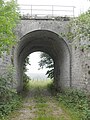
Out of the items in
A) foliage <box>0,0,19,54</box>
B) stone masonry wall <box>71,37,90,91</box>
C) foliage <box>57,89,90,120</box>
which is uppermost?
foliage <box>0,0,19,54</box>

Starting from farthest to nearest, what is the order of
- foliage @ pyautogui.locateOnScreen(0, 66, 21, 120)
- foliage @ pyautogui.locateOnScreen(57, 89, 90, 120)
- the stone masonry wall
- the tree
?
the tree
the stone masonry wall
foliage @ pyautogui.locateOnScreen(57, 89, 90, 120)
foliage @ pyautogui.locateOnScreen(0, 66, 21, 120)

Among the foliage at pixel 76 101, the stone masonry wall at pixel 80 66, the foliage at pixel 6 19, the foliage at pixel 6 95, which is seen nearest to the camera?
the foliage at pixel 6 19

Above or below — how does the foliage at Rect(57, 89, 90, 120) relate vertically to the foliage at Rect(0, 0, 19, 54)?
below

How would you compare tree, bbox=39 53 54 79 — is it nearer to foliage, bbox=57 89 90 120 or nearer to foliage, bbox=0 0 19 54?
foliage, bbox=57 89 90 120

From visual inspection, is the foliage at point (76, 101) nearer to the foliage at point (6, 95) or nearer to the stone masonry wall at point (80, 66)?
the stone masonry wall at point (80, 66)

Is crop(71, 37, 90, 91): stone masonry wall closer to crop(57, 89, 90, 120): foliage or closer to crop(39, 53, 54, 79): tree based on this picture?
crop(57, 89, 90, 120): foliage

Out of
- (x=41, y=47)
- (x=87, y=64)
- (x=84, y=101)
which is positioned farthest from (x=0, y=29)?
(x=41, y=47)

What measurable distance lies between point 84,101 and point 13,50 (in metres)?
6.78

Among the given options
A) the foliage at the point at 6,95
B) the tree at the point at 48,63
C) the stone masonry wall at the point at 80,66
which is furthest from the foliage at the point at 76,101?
the tree at the point at 48,63

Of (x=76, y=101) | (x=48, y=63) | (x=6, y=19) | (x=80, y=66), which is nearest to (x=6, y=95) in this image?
(x=76, y=101)

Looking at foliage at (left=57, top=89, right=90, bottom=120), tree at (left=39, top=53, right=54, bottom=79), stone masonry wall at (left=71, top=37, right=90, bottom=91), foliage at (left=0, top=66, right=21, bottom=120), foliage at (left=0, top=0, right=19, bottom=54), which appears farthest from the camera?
tree at (left=39, top=53, right=54, bottom=79)

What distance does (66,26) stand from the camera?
2005 cm

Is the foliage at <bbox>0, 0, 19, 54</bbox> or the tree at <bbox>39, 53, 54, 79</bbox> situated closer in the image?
the foliage at <bbox>0, 0, 19, 54</bbox>

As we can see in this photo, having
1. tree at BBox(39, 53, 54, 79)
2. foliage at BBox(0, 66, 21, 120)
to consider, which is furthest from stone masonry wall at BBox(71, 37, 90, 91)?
tree at BBox(39, 53, 54, 79)
